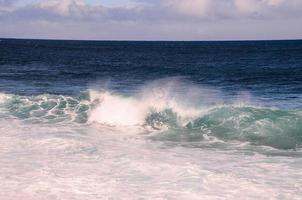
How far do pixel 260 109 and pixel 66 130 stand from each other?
865cm

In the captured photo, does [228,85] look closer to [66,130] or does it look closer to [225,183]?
[66,130]

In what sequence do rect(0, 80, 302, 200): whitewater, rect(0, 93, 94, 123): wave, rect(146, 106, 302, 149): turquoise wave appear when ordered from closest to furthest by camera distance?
1. rect(0, 80, 302, 200): whitewater
2. rect(146, 106, 302, 149): turquoise wave
3. rect(0, 93, 94, 123): wave

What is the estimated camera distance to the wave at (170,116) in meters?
16.5

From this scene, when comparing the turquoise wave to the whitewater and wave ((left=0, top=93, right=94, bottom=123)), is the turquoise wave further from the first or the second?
wave ((left=0, top=93, right=94, bottom=123))

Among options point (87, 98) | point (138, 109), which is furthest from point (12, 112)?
point (138, 109)

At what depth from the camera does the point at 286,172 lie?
37.9ft

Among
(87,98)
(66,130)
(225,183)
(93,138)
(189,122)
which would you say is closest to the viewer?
(225,183)

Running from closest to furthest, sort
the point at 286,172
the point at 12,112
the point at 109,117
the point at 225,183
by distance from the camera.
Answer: the point at 225,183 < the point at 286,172 < the point at 109,117 < the point at 12,112

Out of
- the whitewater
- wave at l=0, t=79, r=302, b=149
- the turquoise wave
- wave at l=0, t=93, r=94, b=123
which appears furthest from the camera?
wave at l=0, t=93, r=94, b=123

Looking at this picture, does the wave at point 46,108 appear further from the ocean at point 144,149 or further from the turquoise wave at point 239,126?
the turquoise wave at point 239,126

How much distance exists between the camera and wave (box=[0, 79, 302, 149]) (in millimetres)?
16469

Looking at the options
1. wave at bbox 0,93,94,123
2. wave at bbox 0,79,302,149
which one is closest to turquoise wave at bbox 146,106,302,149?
wave at bbox 0,79,302,149

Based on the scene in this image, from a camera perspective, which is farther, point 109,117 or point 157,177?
point 109,117

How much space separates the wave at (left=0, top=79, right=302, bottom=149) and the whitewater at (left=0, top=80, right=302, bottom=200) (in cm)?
4
